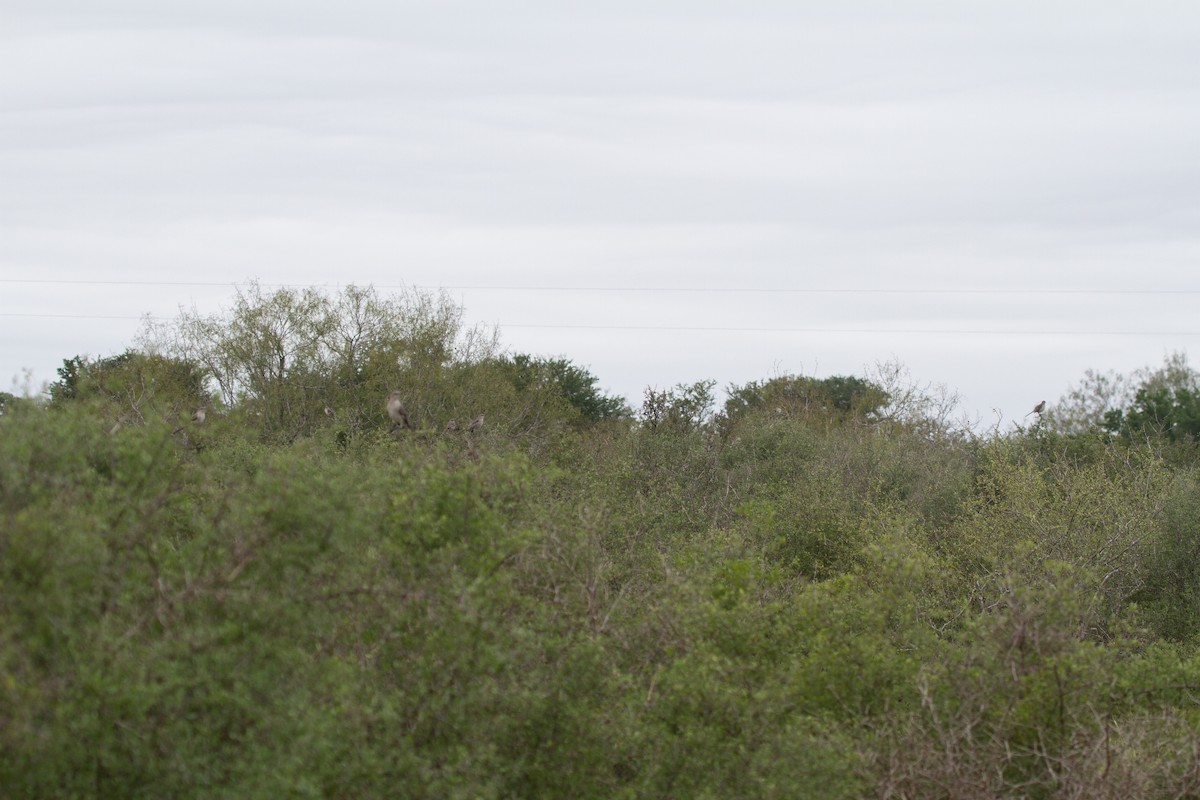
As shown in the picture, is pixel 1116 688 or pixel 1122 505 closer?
pixel 1116 688

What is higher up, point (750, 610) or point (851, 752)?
point (750, 610)

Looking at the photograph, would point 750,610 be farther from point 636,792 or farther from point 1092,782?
point 1092,782

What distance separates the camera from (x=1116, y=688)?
10867 millimetres

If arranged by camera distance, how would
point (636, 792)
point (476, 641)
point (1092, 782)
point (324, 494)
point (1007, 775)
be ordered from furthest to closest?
point (1007, 775), point (1092, 782), point (636, 792), point (476, 641), point (324, 494)

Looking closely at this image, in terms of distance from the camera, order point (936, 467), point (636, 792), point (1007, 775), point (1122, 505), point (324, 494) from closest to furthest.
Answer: point (324, 494) < point (636, 792) < point (1007, 775) < point (1122, 505) < point (936, 467)

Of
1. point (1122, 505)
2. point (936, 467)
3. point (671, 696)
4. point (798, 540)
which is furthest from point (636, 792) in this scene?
point (936, 467)

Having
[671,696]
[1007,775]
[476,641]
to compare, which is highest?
[476,641]

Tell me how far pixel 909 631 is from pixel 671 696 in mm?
3549

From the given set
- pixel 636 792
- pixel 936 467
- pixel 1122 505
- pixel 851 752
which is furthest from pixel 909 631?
pixel 936 467

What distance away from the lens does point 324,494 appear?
7.00m

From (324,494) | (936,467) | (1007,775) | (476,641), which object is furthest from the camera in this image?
(936,467)

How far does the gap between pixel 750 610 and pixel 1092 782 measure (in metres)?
2.77

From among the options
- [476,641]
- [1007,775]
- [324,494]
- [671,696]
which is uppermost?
[324,494]

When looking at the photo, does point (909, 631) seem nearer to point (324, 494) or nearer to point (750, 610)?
point (750, 610)
